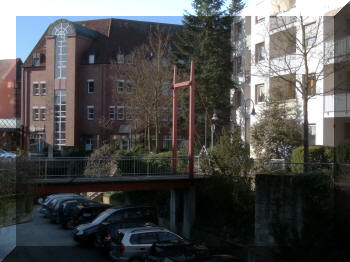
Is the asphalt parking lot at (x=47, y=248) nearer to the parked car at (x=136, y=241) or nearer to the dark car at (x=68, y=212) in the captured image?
the dark car at (x=68, y=212)

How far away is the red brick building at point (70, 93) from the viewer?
54094mm

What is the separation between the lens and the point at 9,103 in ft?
82.2

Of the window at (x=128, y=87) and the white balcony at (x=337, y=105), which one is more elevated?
the window at (x=128, y=87)

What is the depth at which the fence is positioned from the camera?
21.2m

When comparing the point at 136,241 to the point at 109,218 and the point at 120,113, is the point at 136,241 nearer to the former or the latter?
the point at 109,218

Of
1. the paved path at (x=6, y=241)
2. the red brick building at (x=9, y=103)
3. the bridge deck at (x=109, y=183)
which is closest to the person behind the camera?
the paved path at (x=6, y=241)

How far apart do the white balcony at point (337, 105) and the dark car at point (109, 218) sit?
446 inches

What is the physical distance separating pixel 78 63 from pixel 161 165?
1363 inches

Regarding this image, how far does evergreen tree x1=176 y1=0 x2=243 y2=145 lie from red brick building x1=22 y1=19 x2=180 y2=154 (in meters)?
14.6

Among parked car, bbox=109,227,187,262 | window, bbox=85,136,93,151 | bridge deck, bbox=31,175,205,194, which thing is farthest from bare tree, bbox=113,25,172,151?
parked car, bbox=109,227,187,262

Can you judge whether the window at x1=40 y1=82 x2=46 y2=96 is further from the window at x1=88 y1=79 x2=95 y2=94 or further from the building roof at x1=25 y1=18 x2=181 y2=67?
the window at x1=88 y1=79 x2=95 y2=94

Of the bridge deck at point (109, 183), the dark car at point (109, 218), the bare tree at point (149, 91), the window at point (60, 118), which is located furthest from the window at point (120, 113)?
the dark car at point (109, 218)

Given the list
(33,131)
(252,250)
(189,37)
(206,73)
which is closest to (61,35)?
(33,131)

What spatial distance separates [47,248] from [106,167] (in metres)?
5.12
